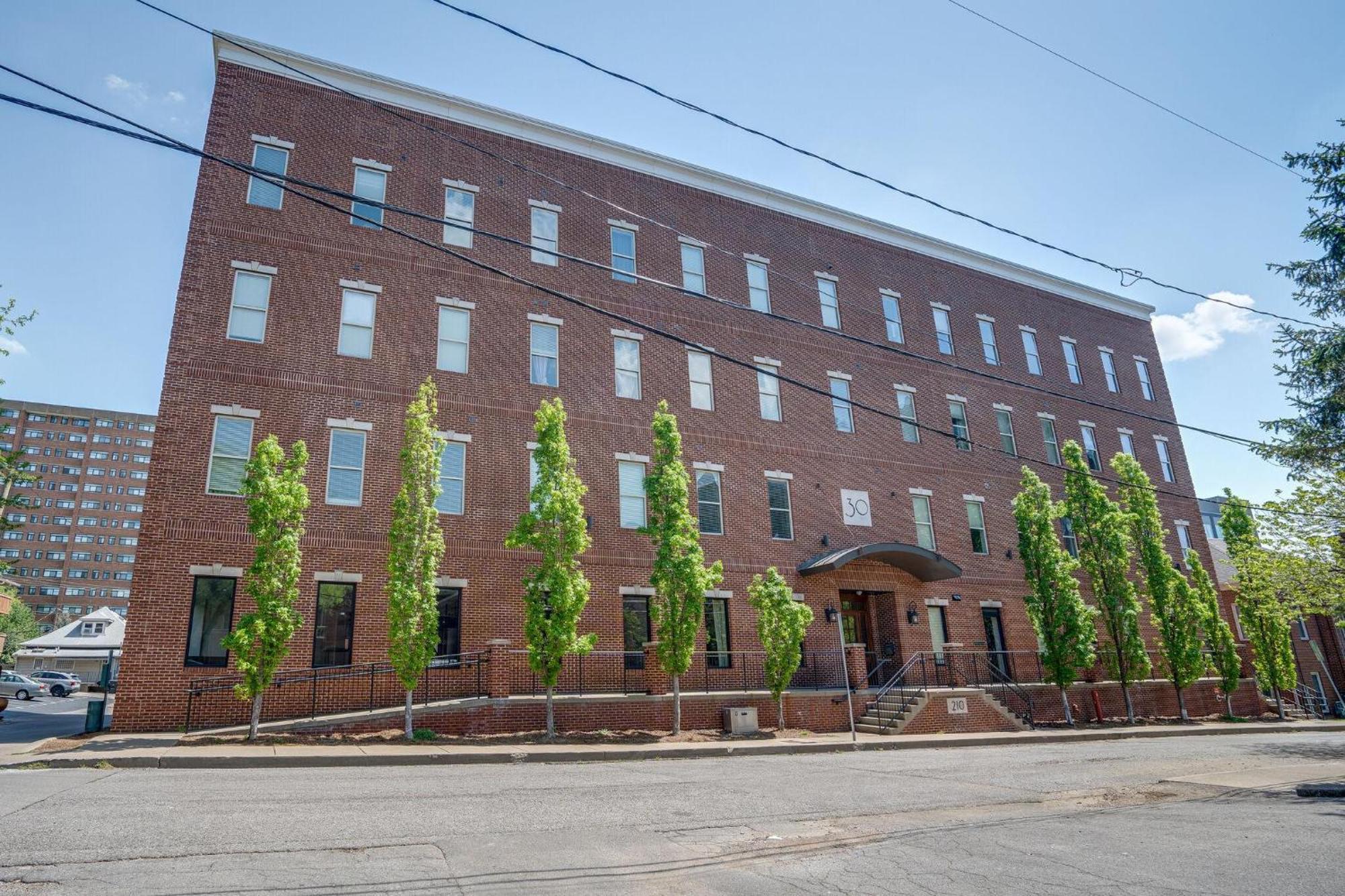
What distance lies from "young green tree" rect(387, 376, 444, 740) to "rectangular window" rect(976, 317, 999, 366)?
71.2 feet

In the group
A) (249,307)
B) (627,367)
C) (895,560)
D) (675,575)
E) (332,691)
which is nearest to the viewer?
(332,691)

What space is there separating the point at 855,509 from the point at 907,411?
468 centimetres

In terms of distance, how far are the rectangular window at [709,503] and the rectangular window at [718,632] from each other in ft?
6.31

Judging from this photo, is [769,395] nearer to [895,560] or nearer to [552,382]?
[895,560]

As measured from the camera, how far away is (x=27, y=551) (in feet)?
350

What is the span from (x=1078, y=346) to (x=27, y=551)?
12722 centimetres

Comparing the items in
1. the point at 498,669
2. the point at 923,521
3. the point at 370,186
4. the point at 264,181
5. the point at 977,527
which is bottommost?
the point at 498,669

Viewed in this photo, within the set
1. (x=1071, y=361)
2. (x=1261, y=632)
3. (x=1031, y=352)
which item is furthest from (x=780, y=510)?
(x=1261, y=632)

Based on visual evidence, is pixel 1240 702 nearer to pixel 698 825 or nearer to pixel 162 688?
pixel 698 825

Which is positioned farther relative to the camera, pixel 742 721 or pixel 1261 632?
pixel 1261 632

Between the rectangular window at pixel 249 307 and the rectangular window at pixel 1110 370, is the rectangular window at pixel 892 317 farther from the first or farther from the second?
the rectangular window at pixel 249 307

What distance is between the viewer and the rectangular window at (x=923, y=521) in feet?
85.8

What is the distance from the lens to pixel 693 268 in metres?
25.3

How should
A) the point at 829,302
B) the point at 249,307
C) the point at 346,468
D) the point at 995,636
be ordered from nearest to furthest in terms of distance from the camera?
the point at 346,468 → the point at 249,307 → the point at 995,636 → the point at 829,302
